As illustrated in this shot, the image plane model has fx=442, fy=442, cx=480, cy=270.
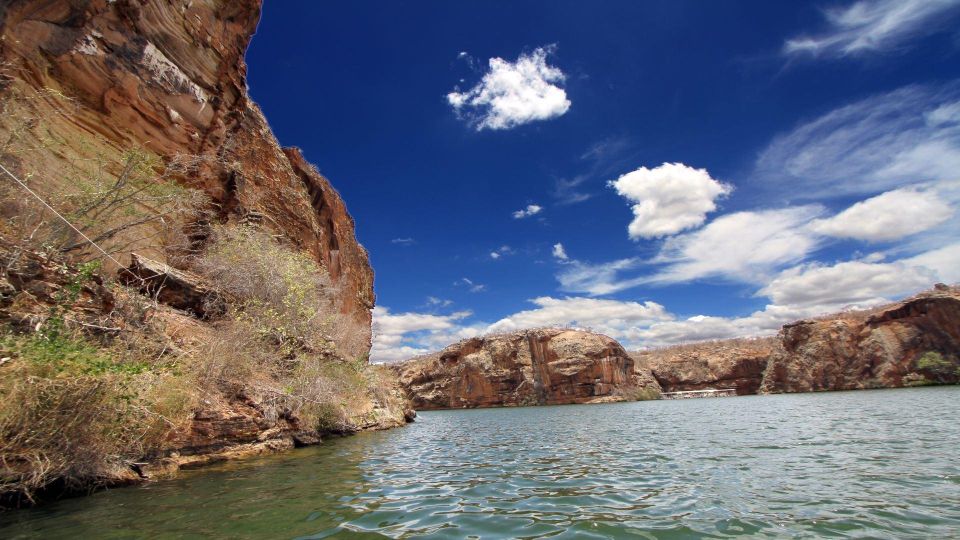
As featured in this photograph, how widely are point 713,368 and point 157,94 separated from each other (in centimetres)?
13525

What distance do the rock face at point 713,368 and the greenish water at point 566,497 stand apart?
12407 centimetres

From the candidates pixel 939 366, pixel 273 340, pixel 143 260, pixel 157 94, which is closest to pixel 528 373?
pixel 939 366

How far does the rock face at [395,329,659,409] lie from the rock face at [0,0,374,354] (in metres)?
81.1

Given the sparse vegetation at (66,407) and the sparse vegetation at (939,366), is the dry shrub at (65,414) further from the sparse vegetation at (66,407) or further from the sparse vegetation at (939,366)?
the sparse vegetation at (939,366)

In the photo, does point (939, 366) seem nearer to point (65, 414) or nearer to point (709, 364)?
point (709, 364)

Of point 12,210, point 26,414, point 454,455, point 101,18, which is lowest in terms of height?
point 454,455

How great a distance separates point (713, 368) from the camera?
405 feet

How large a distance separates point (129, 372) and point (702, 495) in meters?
10.7

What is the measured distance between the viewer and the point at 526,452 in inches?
551

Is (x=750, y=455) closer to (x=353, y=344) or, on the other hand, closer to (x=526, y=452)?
(x=526, y=452)

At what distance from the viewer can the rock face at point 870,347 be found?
78562mm

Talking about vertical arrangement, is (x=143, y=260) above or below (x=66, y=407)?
above

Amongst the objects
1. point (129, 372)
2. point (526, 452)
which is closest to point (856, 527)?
point (526, 452)

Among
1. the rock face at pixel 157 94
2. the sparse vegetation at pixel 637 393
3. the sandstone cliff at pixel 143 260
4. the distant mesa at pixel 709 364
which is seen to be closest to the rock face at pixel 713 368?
the distant mesa at pixel 709 364
